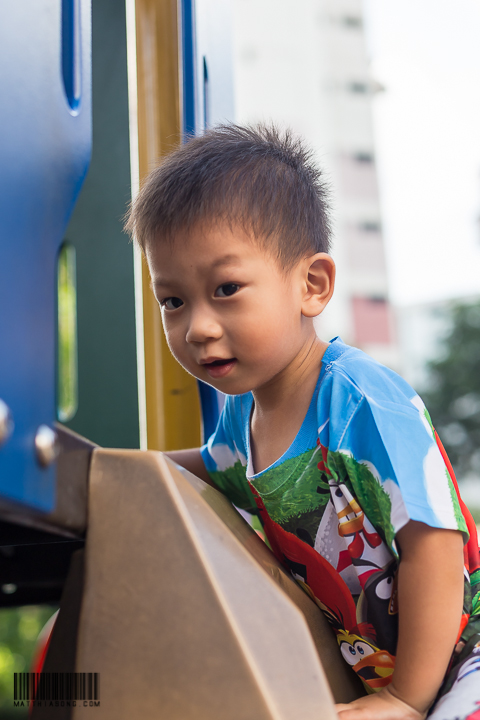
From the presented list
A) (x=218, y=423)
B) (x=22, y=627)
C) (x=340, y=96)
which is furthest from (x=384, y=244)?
(x=218, y=423)

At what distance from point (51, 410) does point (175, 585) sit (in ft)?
0.55

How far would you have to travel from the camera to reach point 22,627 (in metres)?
3.27

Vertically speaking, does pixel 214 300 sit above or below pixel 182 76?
below

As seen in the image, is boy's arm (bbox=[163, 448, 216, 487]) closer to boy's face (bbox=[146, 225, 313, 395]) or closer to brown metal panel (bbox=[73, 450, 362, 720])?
boy's face (bbox=[146, 225, 313, 395])

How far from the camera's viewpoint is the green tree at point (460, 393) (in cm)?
2134

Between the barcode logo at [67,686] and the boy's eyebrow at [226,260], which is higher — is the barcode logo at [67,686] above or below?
below

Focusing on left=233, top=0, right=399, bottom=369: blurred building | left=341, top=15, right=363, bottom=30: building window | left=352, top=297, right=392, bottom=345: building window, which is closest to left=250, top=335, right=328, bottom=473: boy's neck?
left=233, top=0, right=399, bottom=369: blurred building

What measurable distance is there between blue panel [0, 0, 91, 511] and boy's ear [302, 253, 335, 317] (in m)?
0.43

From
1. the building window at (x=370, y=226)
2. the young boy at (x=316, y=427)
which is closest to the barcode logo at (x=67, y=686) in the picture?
the young boy at (x=316, y=427)

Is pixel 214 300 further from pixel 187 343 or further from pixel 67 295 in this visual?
pixel 67 295

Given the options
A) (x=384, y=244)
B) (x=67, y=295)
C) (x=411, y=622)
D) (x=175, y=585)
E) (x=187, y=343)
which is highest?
(x=384, y=244)

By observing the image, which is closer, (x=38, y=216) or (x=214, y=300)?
(x=38, y=216)

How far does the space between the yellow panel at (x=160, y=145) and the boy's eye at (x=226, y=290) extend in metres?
0.58

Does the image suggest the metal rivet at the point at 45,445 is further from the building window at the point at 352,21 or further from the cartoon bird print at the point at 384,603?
the building window at the point at 352,21
